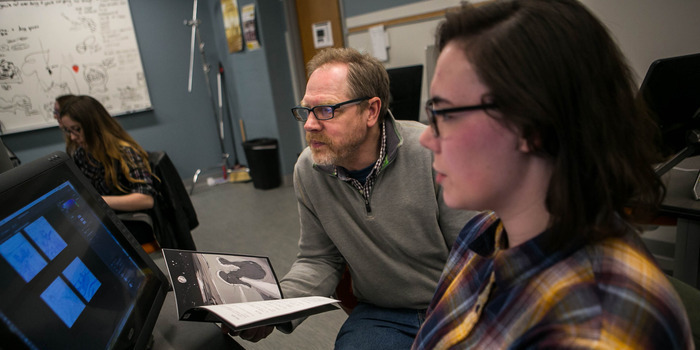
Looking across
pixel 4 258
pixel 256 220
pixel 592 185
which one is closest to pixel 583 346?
pixel 592 185

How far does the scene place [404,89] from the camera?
237cm

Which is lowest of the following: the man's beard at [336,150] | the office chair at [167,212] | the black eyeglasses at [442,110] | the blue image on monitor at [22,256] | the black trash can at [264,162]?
the black trash can at [264,162]

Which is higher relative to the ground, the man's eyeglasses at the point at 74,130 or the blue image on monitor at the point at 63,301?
the man's eyeglasses at the point at 74,130

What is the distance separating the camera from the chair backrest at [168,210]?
202cm

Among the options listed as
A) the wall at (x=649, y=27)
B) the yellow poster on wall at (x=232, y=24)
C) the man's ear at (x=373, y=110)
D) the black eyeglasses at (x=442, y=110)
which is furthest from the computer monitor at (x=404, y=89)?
the yellow poster on wall at (x=232, y=24)

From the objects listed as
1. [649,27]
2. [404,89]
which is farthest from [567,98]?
[649,27]

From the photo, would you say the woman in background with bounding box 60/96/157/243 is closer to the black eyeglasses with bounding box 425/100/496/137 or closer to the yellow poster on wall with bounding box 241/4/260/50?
the black eyeglasses with bounding box 425/100/496/137

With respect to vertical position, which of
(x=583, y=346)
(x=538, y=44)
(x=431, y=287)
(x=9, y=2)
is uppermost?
(x=9, y=2)

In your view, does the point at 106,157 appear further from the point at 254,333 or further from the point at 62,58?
the point at 62,58

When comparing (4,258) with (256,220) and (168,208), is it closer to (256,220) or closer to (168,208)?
(168,208)

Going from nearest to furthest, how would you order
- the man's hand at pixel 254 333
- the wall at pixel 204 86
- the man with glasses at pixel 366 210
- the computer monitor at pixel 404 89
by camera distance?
the man's hand at pixel 254 333 → the man with glasses at pixel 366 210 → the computer monitor at pixel 404 89 → the wall at pixel 204 86

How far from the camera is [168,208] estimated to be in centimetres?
206

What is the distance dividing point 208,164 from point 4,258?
4.50 m

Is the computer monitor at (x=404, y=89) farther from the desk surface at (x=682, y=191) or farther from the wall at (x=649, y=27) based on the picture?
the desk surface at (x=682, y=191)
